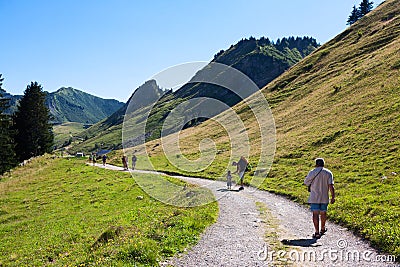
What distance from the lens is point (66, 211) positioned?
26953 millimetres

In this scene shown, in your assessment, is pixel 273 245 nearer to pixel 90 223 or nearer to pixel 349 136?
pixel 90 223

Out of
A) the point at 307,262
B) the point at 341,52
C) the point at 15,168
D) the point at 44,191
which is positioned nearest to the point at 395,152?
the point at 307,262

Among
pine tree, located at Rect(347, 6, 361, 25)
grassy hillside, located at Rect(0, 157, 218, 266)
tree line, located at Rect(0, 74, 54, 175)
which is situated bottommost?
grassy hillside, located at Rect(0, 157, 218, 266)

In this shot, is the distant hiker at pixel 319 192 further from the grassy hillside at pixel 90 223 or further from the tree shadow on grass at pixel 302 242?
the grassy hillside at pixel 90 223

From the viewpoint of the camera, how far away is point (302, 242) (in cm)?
1234

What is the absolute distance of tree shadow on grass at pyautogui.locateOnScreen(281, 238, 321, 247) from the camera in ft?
39.3

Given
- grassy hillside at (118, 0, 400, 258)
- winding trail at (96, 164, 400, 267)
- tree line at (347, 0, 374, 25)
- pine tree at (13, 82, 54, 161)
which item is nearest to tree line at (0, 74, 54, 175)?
pine tree at (13, 82, 54, 161)

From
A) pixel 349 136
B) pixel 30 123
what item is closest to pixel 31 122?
pixel 30 123

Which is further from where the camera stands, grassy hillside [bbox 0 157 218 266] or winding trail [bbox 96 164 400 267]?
grassy hillside [bbox 0 157 218 266]

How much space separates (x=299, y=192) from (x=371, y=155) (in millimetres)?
8989

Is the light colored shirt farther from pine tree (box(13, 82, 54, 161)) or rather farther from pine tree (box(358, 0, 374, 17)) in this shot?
pine tree (box(358, 0, 374, 17))

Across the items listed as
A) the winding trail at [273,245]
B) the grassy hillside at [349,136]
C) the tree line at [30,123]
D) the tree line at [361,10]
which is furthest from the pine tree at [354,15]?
the winding trail at [273,245]

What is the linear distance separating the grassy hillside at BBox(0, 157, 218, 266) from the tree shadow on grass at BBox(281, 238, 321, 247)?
3.68 m

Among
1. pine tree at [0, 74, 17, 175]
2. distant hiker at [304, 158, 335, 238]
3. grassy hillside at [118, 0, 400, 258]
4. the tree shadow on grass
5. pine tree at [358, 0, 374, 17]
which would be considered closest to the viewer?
the tree shadow on grass
